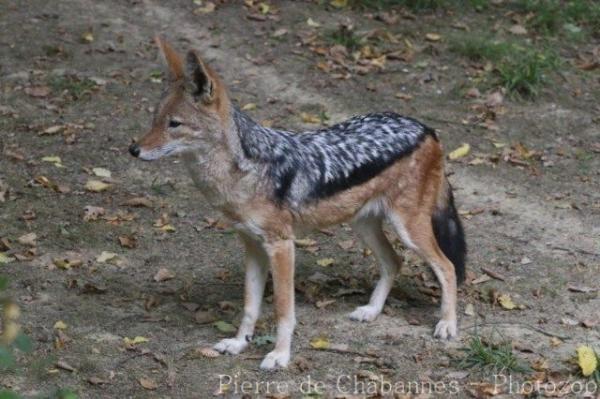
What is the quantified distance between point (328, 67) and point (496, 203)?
3610 mm

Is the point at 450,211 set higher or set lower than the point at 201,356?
higher

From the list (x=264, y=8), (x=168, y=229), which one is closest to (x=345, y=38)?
(x=264, y=8)

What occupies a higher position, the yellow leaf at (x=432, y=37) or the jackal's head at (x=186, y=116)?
the jackal's head at (x=186, y=116)

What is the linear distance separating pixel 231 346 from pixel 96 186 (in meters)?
3.26

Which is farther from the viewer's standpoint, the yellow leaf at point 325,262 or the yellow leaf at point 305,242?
the yellow leaf at point 305,242

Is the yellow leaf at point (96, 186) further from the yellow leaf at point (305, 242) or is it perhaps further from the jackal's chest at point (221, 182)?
the jackal's chest at point (221, 182)

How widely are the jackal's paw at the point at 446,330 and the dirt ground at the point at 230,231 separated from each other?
0.28 ft

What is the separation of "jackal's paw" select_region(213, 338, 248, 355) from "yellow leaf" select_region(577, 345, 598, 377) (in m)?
2.32

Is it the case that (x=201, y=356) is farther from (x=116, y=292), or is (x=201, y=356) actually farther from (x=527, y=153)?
(x=527, y=153)

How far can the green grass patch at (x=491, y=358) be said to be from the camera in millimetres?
6969

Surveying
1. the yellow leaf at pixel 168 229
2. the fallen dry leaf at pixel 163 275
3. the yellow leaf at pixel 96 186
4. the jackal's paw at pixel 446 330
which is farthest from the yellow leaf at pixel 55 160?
the jackal's paw at pixel 446 330

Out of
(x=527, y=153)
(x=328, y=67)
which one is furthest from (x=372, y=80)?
(x=527, y=153)

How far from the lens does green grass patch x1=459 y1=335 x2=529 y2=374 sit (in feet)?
22.9

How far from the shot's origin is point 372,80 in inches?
495
